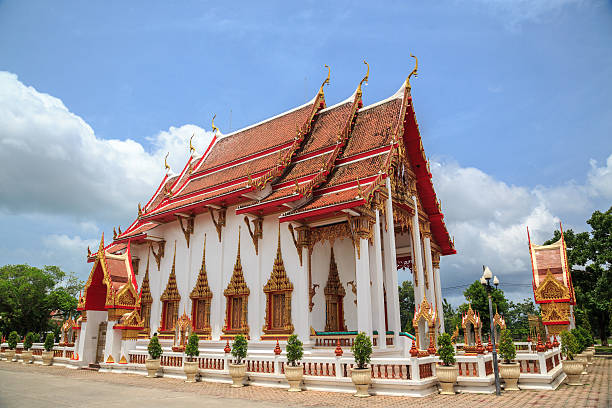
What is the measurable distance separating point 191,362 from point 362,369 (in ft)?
16.8

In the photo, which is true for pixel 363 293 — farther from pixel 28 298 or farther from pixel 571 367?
pixel 28 298

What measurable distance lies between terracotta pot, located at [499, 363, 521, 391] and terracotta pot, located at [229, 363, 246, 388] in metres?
5.91

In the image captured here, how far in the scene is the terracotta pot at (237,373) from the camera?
1065 cm

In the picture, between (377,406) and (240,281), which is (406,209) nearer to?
(240,281)

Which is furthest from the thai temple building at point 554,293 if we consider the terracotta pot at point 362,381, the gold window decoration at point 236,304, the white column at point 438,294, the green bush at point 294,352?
the gold window decoration at point 236,304

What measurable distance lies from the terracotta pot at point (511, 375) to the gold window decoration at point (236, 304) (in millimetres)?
8003

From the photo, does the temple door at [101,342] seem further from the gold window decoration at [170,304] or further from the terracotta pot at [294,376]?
the terracotta pot at [294,376]

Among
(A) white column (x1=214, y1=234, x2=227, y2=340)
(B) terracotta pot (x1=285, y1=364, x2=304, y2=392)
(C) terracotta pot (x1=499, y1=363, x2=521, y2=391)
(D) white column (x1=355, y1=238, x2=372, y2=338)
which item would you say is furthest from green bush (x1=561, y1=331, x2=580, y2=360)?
(A) white column (x1=214, y1=234, x2=227, y2=340)

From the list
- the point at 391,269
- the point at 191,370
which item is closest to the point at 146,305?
the point at 191,370

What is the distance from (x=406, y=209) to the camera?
50.7 ft

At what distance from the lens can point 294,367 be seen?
32.5 ft

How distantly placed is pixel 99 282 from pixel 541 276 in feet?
48.9

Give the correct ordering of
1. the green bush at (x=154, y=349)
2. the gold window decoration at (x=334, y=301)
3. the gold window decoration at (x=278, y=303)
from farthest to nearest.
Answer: the gold window decoration at (x=334, y=301)
the gold window decoration at (x=278, y=303)
the green bush at (x=154, y=349)

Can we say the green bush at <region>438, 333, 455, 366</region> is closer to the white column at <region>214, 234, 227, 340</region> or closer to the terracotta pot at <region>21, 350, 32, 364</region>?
the white column at <region>214, 234, 227, 340</region>
